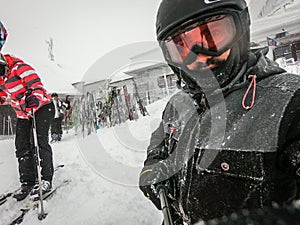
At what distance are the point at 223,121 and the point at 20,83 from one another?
2.83m

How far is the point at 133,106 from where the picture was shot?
33.9 ft

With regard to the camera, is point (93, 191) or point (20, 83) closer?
point (20, 83)

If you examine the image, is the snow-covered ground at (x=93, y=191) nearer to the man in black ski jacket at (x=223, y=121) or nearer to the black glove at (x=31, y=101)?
the man in black ski jacket at (x=223, y=121)

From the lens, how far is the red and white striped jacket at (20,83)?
264cm

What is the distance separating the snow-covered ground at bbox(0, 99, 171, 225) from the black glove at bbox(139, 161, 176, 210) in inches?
41.1

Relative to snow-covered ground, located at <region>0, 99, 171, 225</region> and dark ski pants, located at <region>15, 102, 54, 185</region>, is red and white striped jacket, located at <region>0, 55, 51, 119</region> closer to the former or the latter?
dark ski pants, located at <region>15, 102, 54, 185</region>

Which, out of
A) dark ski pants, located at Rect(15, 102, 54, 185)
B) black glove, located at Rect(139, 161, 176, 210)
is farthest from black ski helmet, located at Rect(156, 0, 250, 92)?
dark ski pants, located at Rect(15, 102, 54, 185)

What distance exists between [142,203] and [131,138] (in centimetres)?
353

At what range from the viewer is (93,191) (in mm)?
2812

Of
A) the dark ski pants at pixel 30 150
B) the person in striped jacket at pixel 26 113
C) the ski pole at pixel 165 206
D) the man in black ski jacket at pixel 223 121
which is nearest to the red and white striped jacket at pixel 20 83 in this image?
the person in striped jacket at pixel 26 113

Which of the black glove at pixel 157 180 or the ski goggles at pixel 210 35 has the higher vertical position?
the ski goggles at pixel 210 35

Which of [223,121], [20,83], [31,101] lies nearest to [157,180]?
[223,121]

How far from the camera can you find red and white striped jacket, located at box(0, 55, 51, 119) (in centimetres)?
264

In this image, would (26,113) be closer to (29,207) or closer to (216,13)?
(29,207)
